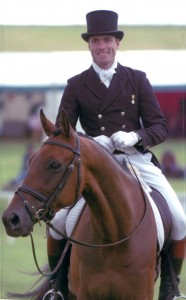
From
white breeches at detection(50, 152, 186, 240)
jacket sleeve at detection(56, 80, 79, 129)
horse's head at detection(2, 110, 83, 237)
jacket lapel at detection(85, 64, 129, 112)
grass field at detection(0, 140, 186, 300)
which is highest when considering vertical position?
jacket lapel at detection(85, 64, 129, 112)

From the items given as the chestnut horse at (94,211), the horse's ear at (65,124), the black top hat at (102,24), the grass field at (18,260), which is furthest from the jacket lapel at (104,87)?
the grass field at (18,260)

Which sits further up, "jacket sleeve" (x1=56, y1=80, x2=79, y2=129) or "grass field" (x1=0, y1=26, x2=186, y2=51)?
"jacket sleeve" (x1=56, y1=80, x2=79, y2=129)

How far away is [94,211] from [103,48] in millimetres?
1296

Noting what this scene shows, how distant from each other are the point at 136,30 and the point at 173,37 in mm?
2722

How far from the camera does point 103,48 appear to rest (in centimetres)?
651

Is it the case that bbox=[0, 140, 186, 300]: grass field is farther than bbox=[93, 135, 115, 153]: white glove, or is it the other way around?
bbox=[0, 140, 186, 300]: grass field

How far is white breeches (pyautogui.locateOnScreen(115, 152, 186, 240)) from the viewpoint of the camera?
6.57 metres

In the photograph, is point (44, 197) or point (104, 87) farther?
point (104, 87)

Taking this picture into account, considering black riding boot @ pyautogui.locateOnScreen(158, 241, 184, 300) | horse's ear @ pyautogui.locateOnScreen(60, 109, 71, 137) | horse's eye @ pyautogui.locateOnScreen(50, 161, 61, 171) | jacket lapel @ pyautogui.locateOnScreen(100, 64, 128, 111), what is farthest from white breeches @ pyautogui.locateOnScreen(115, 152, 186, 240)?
horse's eye @ pyautogui.locateOnScreen(50, 161, 61, 171)

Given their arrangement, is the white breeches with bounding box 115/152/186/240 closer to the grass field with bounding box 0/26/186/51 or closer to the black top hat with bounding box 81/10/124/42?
the black top hat with bounding box 81/10/124/42

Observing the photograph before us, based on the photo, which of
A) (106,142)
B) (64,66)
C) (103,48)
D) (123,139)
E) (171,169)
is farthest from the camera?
(171,169)

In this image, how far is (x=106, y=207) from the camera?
589 cm

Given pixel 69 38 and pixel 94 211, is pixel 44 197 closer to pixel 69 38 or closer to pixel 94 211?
pixel 94 211

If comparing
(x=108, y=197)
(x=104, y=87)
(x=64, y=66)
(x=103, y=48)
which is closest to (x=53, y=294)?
(x=108, y=197)
